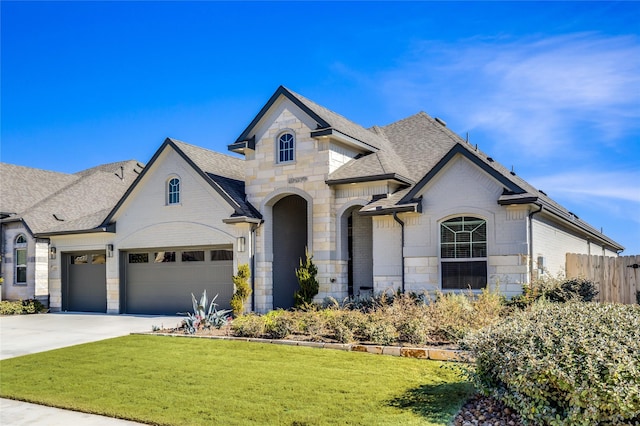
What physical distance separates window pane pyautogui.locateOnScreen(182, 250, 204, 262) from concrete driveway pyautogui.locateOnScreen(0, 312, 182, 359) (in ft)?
7.73

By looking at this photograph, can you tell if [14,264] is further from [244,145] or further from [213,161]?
[244,145]

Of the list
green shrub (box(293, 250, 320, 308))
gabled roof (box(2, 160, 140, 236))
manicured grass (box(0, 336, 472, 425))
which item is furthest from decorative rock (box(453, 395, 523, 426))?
gabled roof (box(2, 160, 140, 236))

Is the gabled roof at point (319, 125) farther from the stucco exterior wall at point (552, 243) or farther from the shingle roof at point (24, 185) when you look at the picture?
the shingle roof at point (24, 185)

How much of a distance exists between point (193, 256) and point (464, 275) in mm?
10544

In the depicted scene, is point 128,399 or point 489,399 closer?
point 489,399

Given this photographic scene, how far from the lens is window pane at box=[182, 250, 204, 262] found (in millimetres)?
21688

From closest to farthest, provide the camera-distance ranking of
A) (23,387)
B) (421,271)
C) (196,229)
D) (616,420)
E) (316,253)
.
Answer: (616,420), (23,387), (421,271), (316,253), (196,229)

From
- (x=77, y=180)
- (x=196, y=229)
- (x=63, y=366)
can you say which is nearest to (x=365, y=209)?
(x=196, y=229)

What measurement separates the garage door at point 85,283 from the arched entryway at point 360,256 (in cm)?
1086

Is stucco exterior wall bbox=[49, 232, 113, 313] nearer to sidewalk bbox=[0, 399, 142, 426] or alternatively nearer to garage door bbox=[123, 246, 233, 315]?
garage door bbox=[123, 246, 233, 315]

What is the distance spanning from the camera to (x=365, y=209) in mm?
18422

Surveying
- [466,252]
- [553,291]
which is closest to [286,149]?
[466,252]

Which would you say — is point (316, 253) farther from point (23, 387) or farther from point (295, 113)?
point (23, 387)

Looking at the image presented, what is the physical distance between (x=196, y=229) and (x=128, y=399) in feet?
41.8
